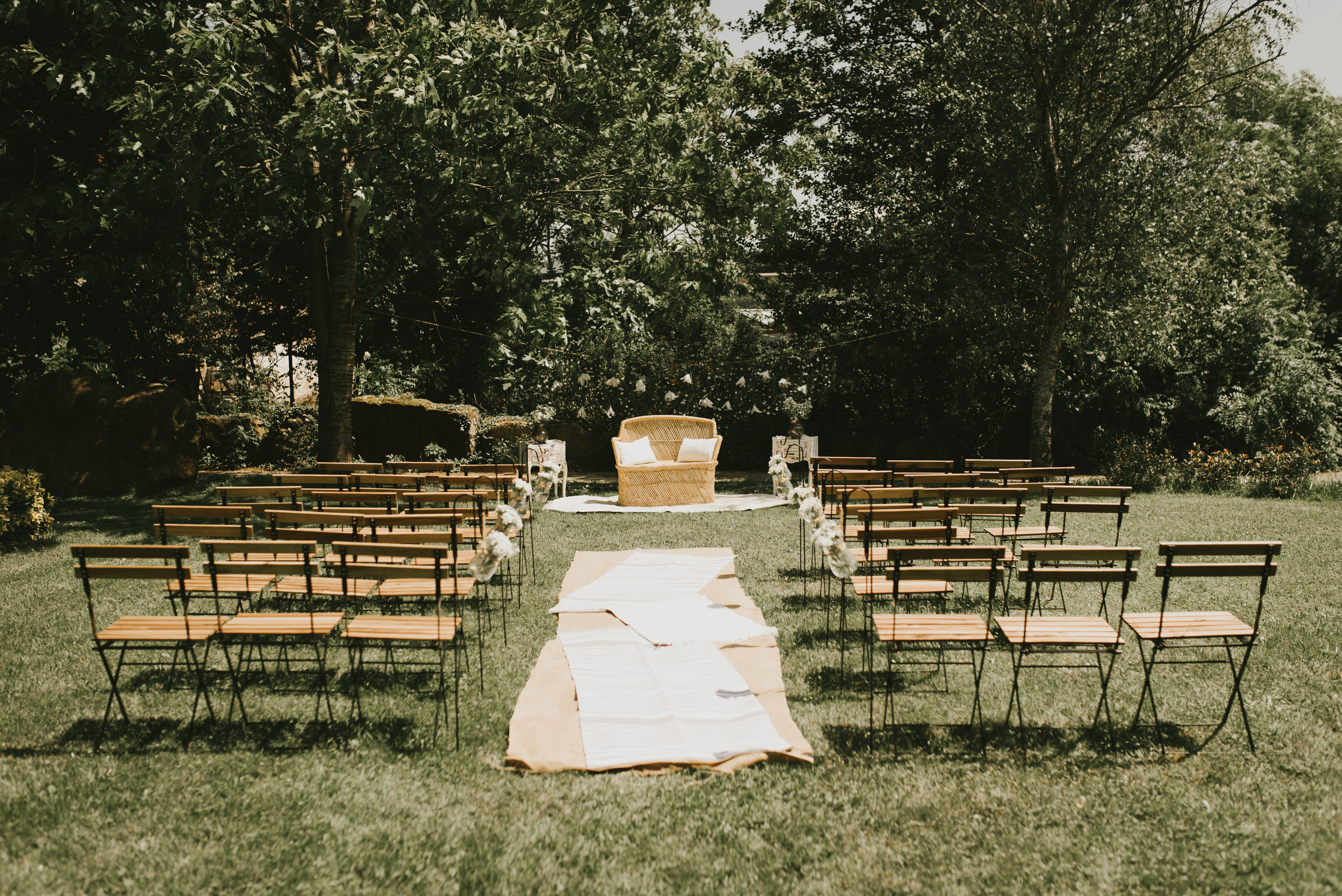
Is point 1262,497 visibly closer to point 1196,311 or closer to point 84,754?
point 1196,311

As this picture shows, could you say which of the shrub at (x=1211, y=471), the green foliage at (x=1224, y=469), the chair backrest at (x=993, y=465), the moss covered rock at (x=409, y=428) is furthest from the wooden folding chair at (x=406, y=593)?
the shrub at (x=1211, y=471)

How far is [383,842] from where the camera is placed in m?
3.65

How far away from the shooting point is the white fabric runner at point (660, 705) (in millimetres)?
4516

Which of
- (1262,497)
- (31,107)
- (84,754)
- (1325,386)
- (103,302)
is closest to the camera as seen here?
(84,754)

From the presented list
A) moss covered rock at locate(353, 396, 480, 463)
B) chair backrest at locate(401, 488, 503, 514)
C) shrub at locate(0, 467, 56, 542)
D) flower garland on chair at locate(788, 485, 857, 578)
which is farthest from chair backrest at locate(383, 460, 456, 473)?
moss covered rock at locate(353, 396, 480, 463)

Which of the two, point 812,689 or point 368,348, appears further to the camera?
point 368,348

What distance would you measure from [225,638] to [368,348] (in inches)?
598

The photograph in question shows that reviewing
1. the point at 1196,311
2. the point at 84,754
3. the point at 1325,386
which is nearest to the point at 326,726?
the point at 84,754

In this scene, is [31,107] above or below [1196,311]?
above

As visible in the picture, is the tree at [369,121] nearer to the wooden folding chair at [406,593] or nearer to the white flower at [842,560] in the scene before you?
the wooden folding chair at [406,593]

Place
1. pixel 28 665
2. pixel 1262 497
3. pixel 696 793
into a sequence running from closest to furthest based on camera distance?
pixel 696 793
pixel 28 665
pixel 1262 497

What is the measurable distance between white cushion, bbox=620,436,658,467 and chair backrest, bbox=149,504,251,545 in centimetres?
742

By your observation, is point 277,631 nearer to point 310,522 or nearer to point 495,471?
point 310,522

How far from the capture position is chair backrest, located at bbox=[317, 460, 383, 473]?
955cm
